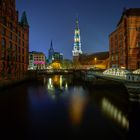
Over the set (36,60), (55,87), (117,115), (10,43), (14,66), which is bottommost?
(117,115)

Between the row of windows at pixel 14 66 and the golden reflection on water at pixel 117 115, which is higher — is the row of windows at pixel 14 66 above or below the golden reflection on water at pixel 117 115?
above

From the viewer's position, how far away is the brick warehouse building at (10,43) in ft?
162

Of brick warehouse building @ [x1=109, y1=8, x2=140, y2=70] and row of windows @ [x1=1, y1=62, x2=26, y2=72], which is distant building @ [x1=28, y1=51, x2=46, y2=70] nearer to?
row of windows @ [x1=1, y1=62, x2=26, y2=72]

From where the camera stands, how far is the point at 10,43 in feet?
186

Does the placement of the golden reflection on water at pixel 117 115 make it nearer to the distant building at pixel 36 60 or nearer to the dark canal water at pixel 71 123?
the dark canal water at pixel 71 123

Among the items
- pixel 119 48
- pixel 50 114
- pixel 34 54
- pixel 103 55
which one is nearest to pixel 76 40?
pixel 34 54

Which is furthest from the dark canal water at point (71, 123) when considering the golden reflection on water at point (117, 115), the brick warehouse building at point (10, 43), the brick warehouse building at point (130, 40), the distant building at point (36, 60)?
the distant building at point (36, 60)

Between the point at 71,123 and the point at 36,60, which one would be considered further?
the point at 36,60

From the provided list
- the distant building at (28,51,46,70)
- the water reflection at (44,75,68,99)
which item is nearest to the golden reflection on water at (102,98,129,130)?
the water reflection at (44,75,68,99)

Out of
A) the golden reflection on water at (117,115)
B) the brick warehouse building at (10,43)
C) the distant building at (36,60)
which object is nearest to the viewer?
the golden reflection on water at (117,115)

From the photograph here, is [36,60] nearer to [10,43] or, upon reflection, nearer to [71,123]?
[10,43]

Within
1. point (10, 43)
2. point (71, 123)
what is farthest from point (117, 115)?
point (10, 43)

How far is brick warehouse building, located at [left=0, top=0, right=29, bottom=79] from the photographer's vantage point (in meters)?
49.5

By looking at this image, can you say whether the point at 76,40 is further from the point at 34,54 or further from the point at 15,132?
the point at 15,132
